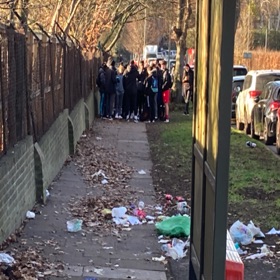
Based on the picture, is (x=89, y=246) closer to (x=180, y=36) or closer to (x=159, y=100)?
(x=159, y=100)

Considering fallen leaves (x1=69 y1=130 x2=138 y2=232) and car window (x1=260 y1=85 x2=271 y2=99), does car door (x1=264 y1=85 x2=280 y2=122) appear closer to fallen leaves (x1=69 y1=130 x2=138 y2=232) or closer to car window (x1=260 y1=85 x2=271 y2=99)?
car window (x1=260 y1=85 x2=271 y2=99)

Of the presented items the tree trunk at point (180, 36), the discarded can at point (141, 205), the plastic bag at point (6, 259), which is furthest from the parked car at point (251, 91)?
the plastic bag at point (6, 259)

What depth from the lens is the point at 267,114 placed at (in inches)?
695

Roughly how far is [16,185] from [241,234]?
2.56 meters

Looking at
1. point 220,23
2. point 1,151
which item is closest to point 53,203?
point 1,151

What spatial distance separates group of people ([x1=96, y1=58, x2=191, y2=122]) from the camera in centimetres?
2332

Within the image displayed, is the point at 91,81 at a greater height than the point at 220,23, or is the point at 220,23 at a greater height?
the point at 220,23

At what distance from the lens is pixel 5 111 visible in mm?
7828

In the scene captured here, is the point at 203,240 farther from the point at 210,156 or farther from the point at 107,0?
the point at 107,0

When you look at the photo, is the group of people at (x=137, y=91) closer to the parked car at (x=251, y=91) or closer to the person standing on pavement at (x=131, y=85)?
the person standing on pavement at (x=131, y=85)

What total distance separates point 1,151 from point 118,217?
73.3 inches

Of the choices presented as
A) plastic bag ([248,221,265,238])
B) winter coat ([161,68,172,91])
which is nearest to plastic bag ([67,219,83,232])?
plastic bag ([248,221,265,238])

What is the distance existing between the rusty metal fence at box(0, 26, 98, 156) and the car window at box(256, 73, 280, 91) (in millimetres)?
7324

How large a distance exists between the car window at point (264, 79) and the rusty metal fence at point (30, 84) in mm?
7324
